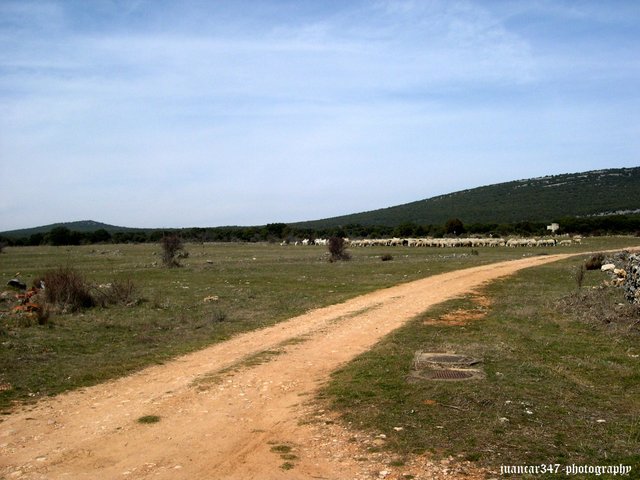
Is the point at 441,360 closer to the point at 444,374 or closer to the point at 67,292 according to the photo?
the point at 444,374

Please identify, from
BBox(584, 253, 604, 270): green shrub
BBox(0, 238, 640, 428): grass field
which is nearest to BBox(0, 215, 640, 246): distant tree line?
BBox(0, 238, 640, 428): grass field

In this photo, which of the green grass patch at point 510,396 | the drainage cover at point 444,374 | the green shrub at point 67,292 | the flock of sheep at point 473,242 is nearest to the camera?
the green grass patch at point 510,396

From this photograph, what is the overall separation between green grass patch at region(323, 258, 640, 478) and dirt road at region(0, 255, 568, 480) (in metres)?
0.55

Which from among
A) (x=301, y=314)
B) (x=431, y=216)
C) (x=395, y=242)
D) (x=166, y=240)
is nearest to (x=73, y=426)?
(x=301, y=314)

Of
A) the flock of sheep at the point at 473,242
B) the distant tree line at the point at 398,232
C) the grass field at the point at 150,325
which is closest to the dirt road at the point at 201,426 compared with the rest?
the grass field at the point at 150,325

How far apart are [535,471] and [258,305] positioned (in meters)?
13.7

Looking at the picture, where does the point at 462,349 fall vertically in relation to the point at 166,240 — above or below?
below

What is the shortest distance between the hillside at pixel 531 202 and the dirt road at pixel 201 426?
98.3 metres

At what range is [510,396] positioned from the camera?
7.61 m

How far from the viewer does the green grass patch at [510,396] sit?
608 centimetres

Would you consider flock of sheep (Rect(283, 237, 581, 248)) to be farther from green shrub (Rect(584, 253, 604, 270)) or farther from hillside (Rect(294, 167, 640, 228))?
hillside (Rect(294, 167, 640, 228))

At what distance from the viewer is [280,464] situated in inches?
231

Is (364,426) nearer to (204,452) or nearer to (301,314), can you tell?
(204,452)

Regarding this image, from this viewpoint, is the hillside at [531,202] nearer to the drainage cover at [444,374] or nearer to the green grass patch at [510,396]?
the green grass patch at [510,396]
